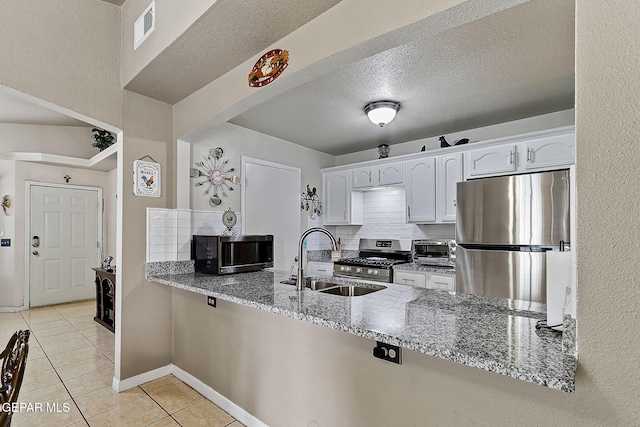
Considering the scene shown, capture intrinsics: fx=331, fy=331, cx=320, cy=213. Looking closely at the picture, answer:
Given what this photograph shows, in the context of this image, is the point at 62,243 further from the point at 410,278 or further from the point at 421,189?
the point at 421,189

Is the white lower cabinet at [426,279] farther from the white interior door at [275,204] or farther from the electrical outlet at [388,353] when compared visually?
the electrical outlet at [388,353]

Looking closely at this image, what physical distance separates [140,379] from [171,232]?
1.17m

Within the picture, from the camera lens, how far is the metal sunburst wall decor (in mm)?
3172

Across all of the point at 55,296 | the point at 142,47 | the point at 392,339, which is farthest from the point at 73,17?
the point at 55,296

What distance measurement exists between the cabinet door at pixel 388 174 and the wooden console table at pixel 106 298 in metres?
3.29

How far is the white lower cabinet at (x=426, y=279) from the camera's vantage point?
3113 mm

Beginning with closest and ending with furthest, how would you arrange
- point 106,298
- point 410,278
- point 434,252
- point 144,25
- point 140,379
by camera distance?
point 144,25 < point 140,379 < point 410,278 < point 434,252 < point 106,298

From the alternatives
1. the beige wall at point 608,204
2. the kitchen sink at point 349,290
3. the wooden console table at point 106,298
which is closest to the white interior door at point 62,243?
the wooden console table at point 106,298

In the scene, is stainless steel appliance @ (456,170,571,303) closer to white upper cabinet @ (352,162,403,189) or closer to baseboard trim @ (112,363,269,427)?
white upper cabinet @ (352,162,403,189)

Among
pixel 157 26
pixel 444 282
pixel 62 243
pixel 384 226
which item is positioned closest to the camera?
pixel 157 26

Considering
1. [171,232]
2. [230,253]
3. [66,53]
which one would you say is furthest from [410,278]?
[66,53]

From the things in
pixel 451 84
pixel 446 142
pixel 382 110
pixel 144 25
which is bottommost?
pixel 446 142

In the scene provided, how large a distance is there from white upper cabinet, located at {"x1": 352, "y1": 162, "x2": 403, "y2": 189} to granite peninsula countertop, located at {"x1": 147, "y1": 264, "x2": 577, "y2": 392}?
2146 millimetres

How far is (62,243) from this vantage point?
5.29m
